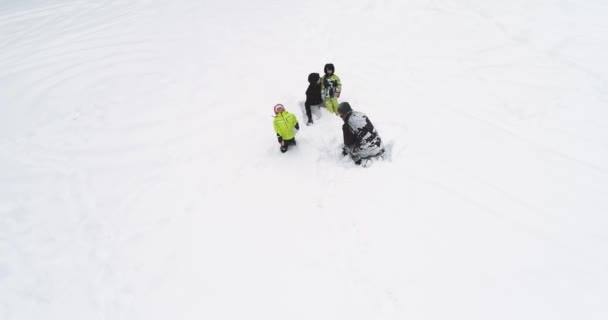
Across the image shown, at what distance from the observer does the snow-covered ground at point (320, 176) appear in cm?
477

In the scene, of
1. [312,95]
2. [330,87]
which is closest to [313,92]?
[312,95]

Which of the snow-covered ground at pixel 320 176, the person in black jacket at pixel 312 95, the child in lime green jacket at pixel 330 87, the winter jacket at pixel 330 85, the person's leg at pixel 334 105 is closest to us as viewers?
the snow-covered ground at pixel 320 176

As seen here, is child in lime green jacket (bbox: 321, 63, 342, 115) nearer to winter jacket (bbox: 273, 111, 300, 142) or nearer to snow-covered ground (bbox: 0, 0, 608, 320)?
snow-covered ground (bbox: 0, 0, 608, 320)

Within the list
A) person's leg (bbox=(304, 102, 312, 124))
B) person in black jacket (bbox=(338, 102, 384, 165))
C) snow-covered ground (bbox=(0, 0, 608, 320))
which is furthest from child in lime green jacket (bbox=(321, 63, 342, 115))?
person in black jacket (bbox=(338, 102, 384, 165))

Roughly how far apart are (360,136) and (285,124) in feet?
4.32

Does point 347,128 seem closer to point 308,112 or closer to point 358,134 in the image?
point 358,134

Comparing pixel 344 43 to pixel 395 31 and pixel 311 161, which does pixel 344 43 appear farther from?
pixel 311 161

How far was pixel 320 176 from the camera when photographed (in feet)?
20.3

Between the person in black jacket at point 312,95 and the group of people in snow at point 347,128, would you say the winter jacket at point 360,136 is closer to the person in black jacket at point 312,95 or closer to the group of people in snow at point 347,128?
the group of people in snow at point 347,128

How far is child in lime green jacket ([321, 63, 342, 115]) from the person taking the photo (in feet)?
21.4

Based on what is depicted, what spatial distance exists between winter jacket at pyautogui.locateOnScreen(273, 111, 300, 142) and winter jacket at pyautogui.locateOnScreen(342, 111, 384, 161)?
929 millimetres

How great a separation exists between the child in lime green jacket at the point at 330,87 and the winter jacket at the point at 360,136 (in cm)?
117

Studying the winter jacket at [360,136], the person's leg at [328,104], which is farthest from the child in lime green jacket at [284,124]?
the person's leg at [328,104]

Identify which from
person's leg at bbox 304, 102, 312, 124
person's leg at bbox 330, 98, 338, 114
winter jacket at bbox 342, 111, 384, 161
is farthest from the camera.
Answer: person's leg at bbox 330, 98, 338, 114
